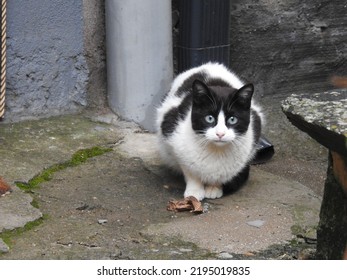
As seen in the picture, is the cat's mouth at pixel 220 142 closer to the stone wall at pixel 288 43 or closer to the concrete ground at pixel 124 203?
the concrete ground at pixel 124 203

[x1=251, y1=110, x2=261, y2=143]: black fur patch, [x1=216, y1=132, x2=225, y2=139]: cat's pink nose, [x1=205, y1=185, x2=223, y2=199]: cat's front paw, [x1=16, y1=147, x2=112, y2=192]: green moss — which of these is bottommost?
[x1=205, y1=185, x2=223, y2=199]: cat's front paw

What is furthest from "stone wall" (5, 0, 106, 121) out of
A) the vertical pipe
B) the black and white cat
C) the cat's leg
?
the cat's leg

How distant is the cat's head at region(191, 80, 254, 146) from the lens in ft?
14.3

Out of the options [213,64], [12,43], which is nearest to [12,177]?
[12,43]

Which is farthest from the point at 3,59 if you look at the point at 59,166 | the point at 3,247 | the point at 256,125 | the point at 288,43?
the point at 288,43

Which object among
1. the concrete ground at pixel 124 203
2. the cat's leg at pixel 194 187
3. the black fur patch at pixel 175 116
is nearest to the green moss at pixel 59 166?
the concrete ground at pixel 124 203

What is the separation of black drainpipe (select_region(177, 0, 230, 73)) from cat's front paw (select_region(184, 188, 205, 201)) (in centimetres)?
117

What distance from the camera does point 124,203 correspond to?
14.5 feet

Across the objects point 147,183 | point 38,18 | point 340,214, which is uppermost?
point 38,18

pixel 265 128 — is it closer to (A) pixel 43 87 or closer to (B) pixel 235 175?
(B) pixel 235 175

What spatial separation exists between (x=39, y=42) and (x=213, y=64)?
1083 millimetres

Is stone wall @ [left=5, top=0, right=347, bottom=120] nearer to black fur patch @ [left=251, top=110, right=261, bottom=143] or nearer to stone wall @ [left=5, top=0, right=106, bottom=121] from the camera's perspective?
stone wall @ [left=5, top=0, right=106, bottom=121]

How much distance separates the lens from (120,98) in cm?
550

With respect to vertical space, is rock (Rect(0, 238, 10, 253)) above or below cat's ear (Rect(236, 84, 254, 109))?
below
